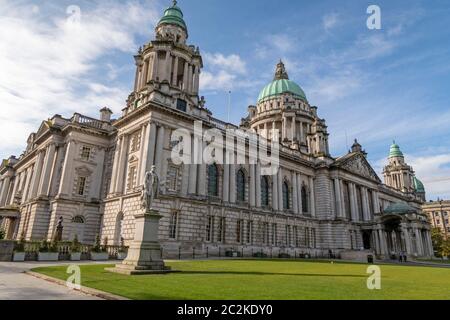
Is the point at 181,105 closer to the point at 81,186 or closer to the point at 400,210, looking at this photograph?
the point at 81,186

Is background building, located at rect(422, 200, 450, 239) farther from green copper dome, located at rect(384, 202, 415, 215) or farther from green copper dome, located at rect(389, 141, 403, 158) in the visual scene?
green copper dome, located at rect(384, 202, 415, 215)

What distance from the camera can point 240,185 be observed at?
137 ft

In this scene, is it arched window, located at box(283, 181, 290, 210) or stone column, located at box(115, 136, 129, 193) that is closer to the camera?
stone column, located at box(115, 136, 129, 193)

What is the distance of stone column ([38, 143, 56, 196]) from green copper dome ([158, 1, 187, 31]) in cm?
2363

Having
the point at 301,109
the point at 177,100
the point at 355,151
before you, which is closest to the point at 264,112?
the point at 301,109

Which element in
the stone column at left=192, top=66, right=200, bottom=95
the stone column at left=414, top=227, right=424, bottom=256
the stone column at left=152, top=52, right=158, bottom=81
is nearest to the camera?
the stone column at left=152, top=52, right=158, bottom=81

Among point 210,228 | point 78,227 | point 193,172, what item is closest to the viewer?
point 193,172

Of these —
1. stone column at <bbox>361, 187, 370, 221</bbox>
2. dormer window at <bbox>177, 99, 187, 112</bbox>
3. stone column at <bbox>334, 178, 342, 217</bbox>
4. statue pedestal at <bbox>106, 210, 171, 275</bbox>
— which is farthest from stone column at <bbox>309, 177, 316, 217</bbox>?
statue pedestal at <bbox>106, 210, 171, 275</bbox>

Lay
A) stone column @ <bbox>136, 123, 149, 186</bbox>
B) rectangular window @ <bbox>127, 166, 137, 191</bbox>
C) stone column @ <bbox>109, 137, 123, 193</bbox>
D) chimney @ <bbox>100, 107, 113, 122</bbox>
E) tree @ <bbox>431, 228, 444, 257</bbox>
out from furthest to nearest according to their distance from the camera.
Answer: tree @ <bbox>431, 228, 444, 257</bbox> → chimney @ <bbox>100, 107, 113, 122</bbox> → stone column @ <bbox>109, 137, 123, 193</bbox> → rectangular window @ <bbox>127, 166, 137, 191</bbox> → stone column @ <bbox>136, 123, 149, 186</bbox>

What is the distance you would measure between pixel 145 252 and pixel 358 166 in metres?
53.5

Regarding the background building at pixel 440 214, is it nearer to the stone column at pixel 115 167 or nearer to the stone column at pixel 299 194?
the stone column at pixel 299 194

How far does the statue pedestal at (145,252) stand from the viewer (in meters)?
15.3

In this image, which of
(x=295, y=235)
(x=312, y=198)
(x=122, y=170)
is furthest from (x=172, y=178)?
(x=312, y=198)

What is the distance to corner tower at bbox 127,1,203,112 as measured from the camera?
3688 centimetres
